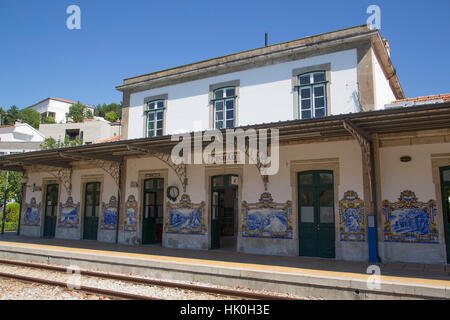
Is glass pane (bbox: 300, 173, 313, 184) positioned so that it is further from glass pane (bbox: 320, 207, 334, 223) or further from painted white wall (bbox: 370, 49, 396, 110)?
painted white wall (bbox: 370, 49, 396, 110)

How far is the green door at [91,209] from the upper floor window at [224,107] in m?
5.81

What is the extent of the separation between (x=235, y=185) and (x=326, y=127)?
12.2ft

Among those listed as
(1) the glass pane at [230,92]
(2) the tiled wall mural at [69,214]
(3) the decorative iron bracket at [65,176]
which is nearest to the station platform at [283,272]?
(2) the tiled wall mural at [69,214]

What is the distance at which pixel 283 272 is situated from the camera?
666cm

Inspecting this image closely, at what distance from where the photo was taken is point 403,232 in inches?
324

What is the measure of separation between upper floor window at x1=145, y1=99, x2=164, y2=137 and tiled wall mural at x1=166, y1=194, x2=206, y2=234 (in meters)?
3.18

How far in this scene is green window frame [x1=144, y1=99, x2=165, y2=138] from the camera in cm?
1347

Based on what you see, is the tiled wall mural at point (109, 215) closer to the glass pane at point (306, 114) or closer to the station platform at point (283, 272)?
the station platform at point (283, 272)

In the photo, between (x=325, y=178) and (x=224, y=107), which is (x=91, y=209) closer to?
(x=224, y=107)

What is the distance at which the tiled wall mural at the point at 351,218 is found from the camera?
870 cm

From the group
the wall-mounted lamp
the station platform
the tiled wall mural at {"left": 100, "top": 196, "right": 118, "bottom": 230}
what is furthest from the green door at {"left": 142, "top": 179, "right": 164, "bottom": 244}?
the wall-mounted lamp

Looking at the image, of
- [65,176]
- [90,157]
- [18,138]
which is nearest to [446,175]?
[90,157]

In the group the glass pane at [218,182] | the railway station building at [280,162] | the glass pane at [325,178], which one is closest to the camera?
the railway station building at [280,162]
